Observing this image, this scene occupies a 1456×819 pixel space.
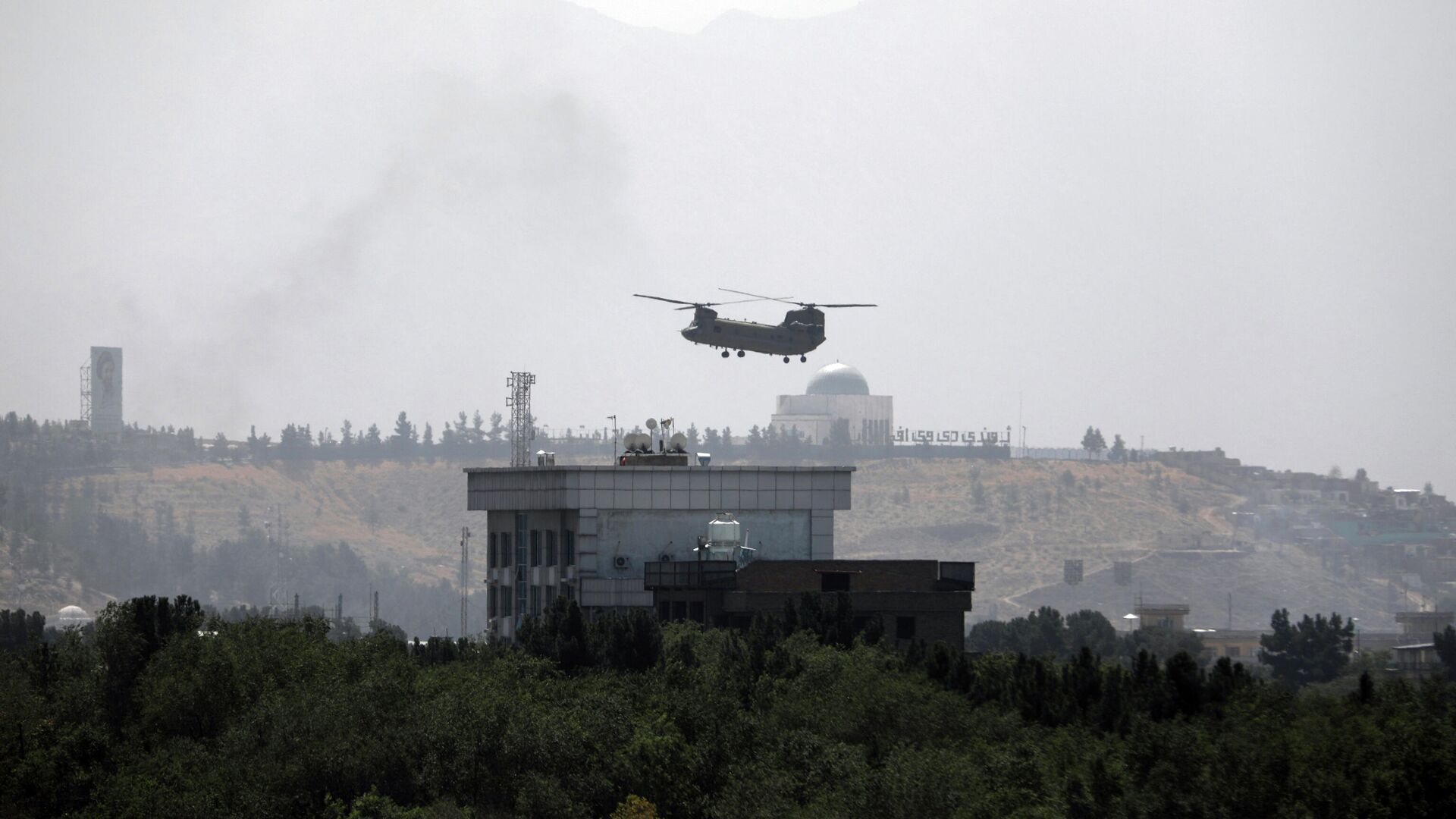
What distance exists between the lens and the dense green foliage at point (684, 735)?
51156mm

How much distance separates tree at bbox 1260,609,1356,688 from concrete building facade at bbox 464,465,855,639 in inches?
3762

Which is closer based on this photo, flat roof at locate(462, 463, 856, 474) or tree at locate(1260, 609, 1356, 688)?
flat roof at locate(462, 463, 856, 474)

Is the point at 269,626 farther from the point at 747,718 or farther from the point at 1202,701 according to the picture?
the point at 1202,701

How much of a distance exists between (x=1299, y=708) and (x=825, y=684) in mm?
16306

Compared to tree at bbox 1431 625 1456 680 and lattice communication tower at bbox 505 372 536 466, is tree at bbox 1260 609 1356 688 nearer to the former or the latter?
tree at bbox 1431 625 1456 680

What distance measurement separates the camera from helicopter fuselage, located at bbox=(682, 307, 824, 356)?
13612cm

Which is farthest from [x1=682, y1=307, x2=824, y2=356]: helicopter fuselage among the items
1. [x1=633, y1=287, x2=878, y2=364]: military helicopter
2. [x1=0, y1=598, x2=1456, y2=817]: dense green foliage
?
[x1=0, y1=598, x2=1456, y2=817]: dense green foliage

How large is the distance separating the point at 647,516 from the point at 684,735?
36.9 meters

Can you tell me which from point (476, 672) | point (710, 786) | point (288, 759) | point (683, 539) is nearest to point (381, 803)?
point (288, 759)

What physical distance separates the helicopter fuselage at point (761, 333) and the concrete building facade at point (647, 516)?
105 feet

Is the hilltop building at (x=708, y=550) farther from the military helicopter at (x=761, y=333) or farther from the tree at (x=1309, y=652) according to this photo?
the tree at (x=1309, y=652)

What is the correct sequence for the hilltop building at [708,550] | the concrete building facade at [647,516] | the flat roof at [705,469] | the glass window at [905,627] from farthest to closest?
the concrete building facade at [647,516]
the flat roof at [705,469]
the hilltop building at [708,550]
the glass window at [905,627]

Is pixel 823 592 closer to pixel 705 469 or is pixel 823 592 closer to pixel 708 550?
pixel 708 550

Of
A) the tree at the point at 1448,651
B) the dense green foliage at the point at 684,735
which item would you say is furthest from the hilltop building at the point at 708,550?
the tree at the point at 1448,651
